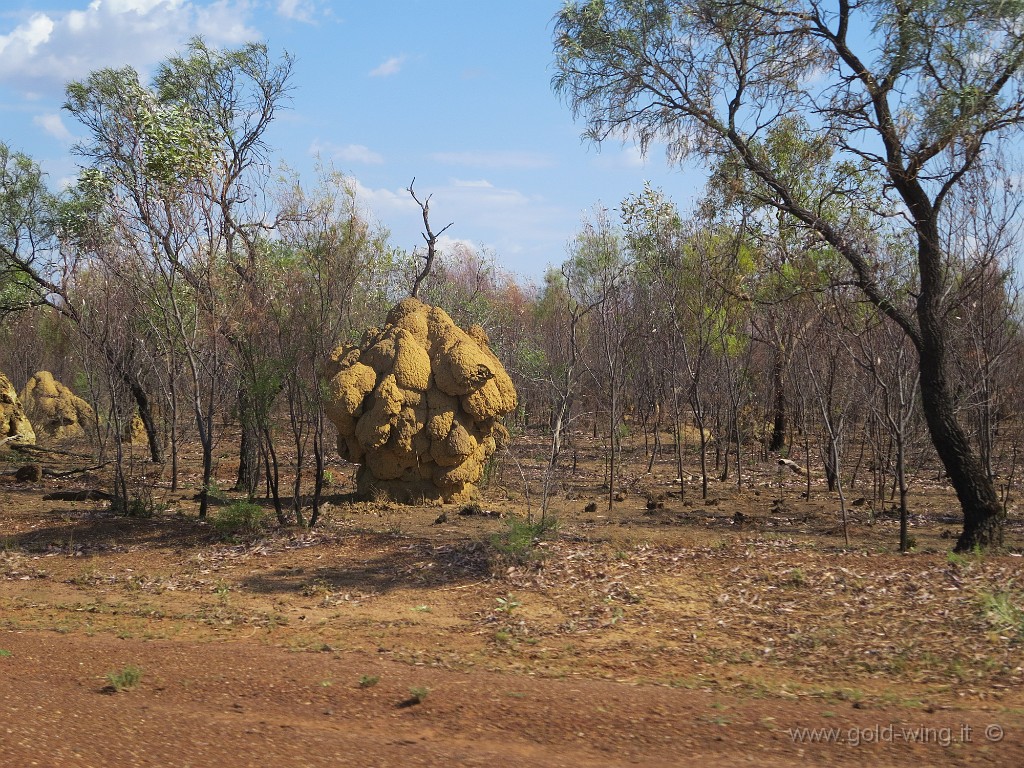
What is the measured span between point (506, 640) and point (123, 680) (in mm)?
3301

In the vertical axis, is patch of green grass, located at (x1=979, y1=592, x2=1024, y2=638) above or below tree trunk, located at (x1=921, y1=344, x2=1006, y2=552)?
below

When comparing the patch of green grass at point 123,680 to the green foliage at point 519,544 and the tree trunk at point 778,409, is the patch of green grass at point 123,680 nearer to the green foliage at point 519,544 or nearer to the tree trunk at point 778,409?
the green foliage at point 519,544

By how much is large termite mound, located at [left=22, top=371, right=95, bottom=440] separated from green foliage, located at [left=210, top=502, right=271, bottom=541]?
15707mm

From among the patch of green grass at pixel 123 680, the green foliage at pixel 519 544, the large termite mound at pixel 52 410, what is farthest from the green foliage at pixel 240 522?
the large termite mound at pixel 52 410

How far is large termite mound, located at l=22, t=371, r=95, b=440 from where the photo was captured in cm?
2597

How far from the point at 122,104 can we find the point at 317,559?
1017 cm

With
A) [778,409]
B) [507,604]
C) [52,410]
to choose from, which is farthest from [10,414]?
[778,409]

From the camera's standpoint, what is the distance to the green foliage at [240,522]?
40.3ft

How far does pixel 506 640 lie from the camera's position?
8086mm

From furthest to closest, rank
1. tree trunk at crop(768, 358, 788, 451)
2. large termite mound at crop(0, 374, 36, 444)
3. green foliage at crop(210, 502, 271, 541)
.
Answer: large termite mound at crop(0, 374, 36, 444) < tree trunk at crop(768, 358, 788, 451) < green foliage at crop(210, 502, 271, 541)

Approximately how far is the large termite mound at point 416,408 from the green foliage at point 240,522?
197 cm

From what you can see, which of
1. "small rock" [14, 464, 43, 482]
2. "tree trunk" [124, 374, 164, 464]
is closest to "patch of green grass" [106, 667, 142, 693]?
"small rock" [14, 464, 43, 482]

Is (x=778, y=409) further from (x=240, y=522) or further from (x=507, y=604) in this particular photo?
(x=507, y=604)

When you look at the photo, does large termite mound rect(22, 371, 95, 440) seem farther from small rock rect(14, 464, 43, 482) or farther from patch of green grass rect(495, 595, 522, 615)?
patch of green grass rect(495, 595, 522, 615)
